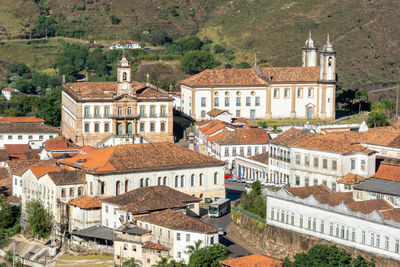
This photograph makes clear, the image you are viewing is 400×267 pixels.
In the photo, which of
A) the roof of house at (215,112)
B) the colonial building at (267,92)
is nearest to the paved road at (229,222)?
the roof of house at (215,112)

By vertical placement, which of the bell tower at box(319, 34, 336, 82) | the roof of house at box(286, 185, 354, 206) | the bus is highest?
the bell tower at box(319, 34, 336, 82)

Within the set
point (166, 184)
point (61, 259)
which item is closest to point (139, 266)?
point (61, 259)

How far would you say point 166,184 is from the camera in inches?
3558

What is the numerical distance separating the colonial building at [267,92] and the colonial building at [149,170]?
118 feet

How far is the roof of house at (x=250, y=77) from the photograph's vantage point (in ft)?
427

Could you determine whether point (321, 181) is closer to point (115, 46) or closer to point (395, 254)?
point (395, 254)

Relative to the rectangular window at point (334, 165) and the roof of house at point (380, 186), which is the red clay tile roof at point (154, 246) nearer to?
the roof of house at point (380, 186)

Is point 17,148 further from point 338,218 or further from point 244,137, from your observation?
point 338,218

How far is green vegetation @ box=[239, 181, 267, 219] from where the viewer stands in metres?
82.0

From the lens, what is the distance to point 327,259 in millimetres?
69625

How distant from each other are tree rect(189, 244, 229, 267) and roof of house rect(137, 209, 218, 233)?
218 cm

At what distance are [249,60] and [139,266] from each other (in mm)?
102867

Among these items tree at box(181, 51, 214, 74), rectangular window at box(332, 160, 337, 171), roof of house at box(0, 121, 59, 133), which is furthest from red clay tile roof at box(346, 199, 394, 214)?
tree at box(181, 51, 214, 74)

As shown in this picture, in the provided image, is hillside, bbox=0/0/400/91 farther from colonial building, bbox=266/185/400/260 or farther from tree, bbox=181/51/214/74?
colonial building, bbox=266/185/400/260
